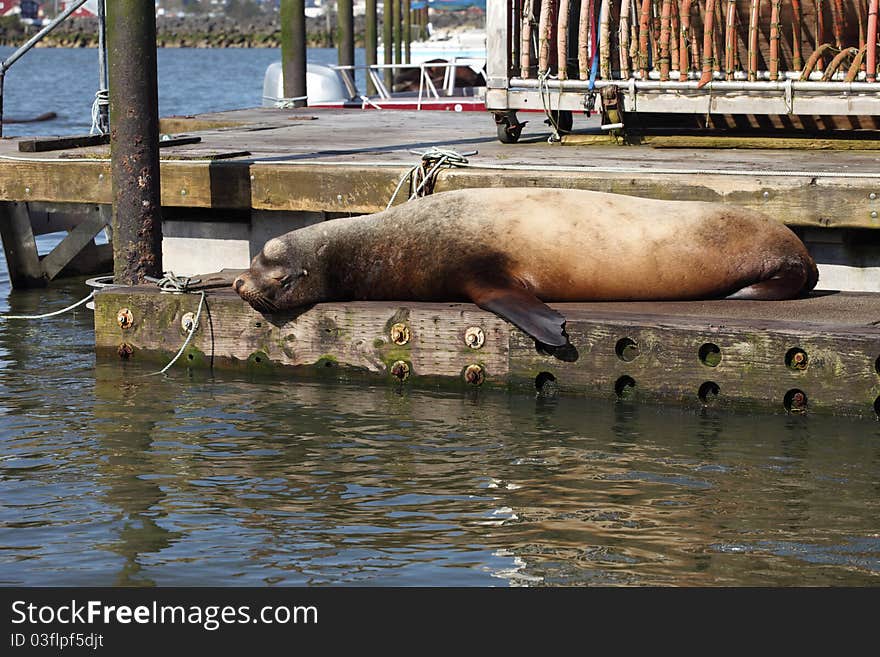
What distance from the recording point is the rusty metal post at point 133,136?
825cm

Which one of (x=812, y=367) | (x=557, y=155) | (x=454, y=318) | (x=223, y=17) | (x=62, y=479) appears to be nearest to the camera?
(x=62, y=479)

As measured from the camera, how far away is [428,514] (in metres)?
5.82

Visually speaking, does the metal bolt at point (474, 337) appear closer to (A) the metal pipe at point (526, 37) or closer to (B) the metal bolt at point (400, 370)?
(B) the metal bolt at point (400, 370)

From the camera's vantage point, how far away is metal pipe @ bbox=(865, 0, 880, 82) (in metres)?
9.36

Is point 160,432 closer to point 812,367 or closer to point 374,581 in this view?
point 374,581

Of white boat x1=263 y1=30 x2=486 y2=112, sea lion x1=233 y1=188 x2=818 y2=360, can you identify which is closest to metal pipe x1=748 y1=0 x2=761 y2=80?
sea lion x1=233 y1=188 x2=818 y2=360

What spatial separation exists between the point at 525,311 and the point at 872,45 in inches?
142

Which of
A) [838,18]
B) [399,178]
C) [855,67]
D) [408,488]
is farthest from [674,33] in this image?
[408,488]

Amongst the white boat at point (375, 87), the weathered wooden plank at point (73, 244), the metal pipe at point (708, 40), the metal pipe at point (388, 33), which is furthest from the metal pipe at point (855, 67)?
the metal pipe at point (388, 33)

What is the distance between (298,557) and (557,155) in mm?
4876

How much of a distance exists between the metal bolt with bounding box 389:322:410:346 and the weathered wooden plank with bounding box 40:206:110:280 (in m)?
4.21

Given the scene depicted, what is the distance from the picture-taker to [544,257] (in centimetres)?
764

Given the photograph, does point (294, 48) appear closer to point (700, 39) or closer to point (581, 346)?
point (700, 39)
